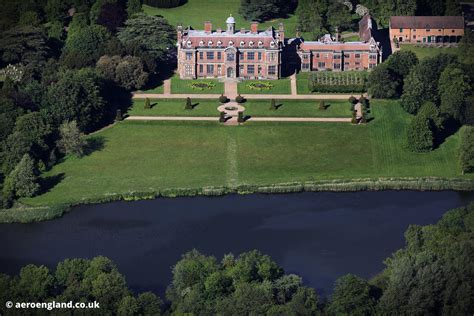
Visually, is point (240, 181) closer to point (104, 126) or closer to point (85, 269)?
point (104, 126)

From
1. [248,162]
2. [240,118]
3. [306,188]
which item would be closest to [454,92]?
[240,118]

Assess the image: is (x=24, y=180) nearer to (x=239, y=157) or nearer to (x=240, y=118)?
(x=239, y=157)

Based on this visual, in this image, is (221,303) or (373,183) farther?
(373,183)

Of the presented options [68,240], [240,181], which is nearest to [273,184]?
[240,181]

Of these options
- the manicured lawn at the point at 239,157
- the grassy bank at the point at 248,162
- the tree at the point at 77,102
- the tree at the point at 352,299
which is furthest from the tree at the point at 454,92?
the tree at the point at 352,299

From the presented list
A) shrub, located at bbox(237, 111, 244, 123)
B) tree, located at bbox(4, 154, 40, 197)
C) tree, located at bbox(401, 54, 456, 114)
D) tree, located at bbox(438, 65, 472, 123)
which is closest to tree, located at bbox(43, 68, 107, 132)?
tree, located at bbox(4, 154, 40, 197)

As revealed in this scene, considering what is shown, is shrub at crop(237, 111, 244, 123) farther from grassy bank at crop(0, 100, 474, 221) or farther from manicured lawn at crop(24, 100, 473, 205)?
grassy bank at crop(0, 100, 474, 221)

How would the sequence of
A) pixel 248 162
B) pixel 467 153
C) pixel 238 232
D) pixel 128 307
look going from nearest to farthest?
1. pixel 128 307
2. pixel 238 232
3. pixel 467 153
4. pixel 248 162
